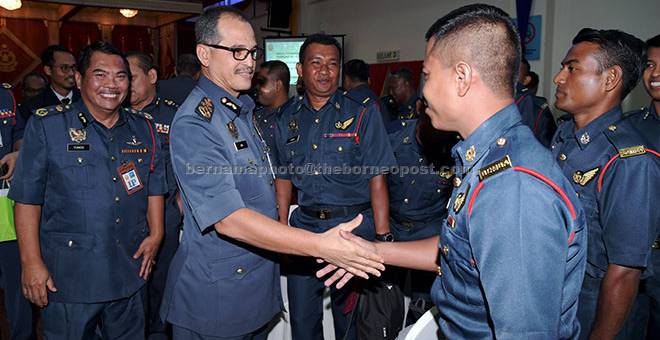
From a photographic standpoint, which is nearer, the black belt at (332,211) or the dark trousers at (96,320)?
the dark trousers at (96,320)

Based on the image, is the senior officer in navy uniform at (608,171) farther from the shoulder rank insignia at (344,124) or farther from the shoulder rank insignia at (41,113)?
the shoulder rank insignia at (41,113)

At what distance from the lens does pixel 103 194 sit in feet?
6.73

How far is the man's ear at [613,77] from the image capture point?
1.72m

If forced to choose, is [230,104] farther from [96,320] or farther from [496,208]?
[96,320]

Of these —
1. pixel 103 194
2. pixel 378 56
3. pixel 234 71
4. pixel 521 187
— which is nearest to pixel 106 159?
pixel 103 194

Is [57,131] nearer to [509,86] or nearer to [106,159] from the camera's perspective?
[106,159]

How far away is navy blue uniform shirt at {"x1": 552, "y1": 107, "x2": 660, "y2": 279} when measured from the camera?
1.50 m

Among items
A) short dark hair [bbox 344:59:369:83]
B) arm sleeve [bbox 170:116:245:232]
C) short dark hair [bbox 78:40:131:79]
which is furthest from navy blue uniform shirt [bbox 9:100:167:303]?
short dark hair [bbox 344:59:369:83]

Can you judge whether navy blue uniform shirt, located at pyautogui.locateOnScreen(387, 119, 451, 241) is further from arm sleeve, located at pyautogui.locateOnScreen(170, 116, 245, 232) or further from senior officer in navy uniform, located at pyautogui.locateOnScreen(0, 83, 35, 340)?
senior officer in navy uniform, located at pyautogui.locateOnScreen(0, 83, 35, 340)

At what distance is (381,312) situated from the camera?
2.49 meters

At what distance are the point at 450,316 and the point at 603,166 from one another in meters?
0.87

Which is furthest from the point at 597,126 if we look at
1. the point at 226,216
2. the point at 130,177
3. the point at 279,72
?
the point at 279,72

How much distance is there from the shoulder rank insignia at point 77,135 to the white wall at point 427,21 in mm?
5419

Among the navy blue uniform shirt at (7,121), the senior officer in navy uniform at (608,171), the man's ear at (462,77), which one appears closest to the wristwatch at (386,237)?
the senior officer in navy uniform at (608,171)
